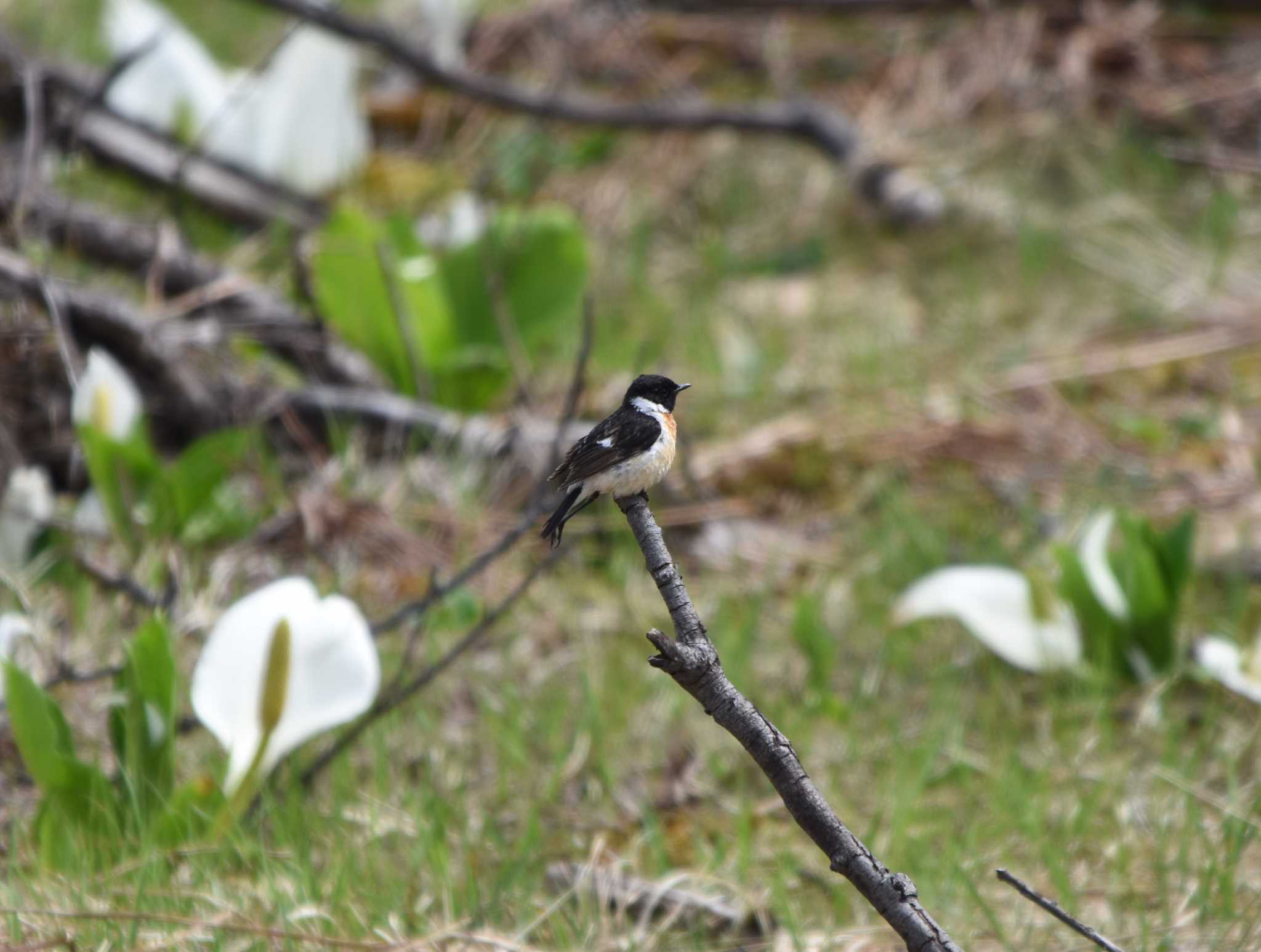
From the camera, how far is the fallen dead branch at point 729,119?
12.7ft

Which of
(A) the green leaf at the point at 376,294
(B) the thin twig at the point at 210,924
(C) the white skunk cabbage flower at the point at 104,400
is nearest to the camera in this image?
(B) the thin twig at the point at 210,924

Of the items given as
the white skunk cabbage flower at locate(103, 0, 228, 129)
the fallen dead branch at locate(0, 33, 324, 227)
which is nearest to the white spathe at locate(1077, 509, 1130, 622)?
the fallen dead branch at locate(0, 33, 324, 227)

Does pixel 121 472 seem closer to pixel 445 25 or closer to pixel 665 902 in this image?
pixel 665 902

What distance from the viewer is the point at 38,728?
1.73 meters

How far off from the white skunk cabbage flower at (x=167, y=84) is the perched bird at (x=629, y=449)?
110 inches

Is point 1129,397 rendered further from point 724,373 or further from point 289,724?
point 289,724

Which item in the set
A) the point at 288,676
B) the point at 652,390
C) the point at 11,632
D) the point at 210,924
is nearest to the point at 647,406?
the point at 652,390

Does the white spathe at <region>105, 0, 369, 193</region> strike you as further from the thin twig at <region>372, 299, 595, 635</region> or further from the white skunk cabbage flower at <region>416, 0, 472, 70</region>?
the thin twig at <region>372, 299, 595, 635</region>

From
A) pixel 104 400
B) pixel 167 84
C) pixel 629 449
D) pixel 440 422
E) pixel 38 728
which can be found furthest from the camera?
pixel 167 84

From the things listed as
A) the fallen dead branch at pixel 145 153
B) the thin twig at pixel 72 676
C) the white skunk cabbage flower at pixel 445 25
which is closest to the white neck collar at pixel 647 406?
the thin twig at pixel 72 676

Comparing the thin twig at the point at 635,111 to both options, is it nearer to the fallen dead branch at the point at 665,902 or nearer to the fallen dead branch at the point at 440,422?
the fallen dead branch at the point at 440,422

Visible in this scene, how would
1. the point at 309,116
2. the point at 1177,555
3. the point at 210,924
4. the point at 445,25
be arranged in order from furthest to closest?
1. the point at 445,25
2. the point at 309,116
3. the point at 1177,555
4. the point at 210,924

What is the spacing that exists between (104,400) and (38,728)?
0.81 meters

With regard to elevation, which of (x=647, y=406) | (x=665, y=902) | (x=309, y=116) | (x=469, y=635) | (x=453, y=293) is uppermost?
(x=309, y=116)
